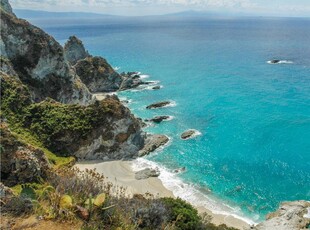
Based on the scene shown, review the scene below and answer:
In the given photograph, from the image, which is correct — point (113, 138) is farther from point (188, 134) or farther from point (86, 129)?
point (188, 134)

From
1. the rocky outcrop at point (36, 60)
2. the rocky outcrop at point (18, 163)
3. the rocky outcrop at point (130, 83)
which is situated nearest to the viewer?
the rocky outcrop at point (18, 163)

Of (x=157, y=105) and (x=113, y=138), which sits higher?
(x=113, y=138)

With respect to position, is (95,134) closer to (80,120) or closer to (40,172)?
(80,120)

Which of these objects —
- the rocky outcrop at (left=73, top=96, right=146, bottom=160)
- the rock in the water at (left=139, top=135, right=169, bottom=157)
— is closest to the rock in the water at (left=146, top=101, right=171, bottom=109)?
the rock in the water at (left=139, top=135, right=169, bottom=157)

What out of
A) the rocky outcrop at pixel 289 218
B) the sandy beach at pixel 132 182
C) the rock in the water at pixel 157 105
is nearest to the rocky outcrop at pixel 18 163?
the sandy beach at pixel 132 182

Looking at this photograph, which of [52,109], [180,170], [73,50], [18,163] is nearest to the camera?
[18,163]

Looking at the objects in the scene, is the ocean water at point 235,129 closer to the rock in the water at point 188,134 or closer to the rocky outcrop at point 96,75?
Result: the rock in the water at point 188,134

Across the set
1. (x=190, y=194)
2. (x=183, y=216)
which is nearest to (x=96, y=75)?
(x=190, y=194)
